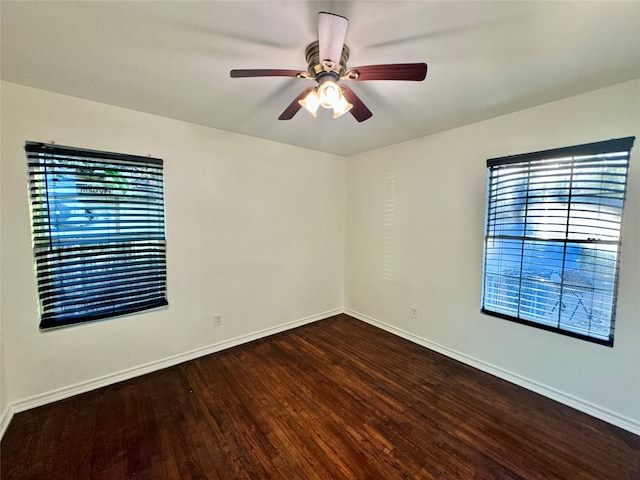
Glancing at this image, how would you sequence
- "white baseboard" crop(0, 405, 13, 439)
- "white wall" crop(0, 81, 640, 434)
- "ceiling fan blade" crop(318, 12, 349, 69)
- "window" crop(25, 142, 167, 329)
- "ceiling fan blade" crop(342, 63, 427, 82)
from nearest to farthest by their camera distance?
"ceiling fan blade" crop(318, 12, 349, 69) → "ceiling fan blade" crop(342, 63, 427, 82) → "white baseboard" crop(0, 405, 13, 439) → "white wall" crop(0, 81, 640, 434) → "window" crop(25, 142, 167, 329)

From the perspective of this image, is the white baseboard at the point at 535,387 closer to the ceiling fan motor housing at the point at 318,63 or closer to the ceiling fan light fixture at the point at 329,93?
the ceiling fan light fixture at the point at 329,93

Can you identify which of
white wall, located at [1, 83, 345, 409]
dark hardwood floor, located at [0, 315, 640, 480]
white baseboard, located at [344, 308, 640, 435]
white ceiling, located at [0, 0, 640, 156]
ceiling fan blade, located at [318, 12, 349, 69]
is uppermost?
white ceiling, located at [0, 0, 640, 156]

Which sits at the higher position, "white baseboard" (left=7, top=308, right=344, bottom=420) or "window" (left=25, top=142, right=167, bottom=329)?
"window" (left=25, top=142, right=167, bottom=329)

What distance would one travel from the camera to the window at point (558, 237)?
1908 millimetres

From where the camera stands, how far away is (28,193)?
1.94 m

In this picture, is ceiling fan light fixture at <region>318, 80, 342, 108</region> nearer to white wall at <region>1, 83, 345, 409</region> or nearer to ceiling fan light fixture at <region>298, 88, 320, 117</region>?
ceiling fan light fixture at <region>298, 88, 320, 117</region>

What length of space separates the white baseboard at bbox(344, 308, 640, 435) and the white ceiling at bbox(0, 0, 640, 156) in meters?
2.40

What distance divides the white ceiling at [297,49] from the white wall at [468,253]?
0.86ft

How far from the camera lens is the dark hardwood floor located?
154 centimetres

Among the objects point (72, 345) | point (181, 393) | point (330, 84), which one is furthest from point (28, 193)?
point (330, 84)

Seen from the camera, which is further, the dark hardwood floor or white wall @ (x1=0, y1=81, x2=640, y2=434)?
white wall @ (x1=0, y1=81, x2=640, y2=434)

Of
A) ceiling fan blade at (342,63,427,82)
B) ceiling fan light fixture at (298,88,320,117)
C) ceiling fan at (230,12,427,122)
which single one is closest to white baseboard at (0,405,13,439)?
ceiling fan at (230,12,427,122)

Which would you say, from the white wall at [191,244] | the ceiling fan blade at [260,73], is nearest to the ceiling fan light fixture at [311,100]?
the ceiling fan blade at [260,73]

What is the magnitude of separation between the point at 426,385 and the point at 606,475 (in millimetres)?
1088
